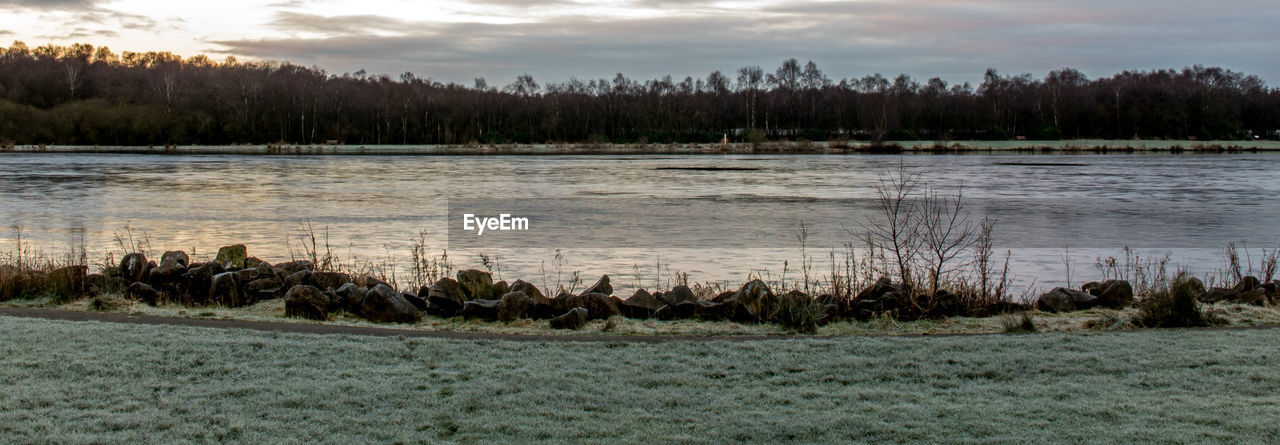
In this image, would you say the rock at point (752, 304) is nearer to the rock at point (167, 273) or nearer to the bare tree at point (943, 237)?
the bare tree at point (943, 237)

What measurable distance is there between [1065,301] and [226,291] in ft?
23.6

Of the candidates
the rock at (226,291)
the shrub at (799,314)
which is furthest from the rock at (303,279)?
the shrub at (799,314)

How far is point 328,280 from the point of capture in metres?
9.07

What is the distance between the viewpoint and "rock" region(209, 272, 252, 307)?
8828 millimetres

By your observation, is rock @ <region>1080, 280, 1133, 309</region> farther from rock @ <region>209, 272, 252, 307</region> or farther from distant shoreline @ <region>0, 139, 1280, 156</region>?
distant shoreline @ <region>0, 139, 1280, 156</region>

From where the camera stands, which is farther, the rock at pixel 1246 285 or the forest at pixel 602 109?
the forest at pixel 602 109

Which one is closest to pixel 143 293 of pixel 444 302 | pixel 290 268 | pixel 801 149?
pixel 290 268

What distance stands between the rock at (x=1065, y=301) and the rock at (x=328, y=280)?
→ 19.9 feet

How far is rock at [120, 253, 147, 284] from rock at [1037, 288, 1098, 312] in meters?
8.22

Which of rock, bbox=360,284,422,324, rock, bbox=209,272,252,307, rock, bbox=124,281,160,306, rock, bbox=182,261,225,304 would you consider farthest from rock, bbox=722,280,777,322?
rock, bbox=124,281,160,306

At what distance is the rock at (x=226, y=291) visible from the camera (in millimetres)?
8828

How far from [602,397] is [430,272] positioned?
628cm

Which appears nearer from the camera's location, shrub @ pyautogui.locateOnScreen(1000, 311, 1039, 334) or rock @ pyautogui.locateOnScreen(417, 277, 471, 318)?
shrub @ pyautogui.locateOnScreen(1000, 311, 1039, 334)

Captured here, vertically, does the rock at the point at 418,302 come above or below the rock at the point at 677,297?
below
